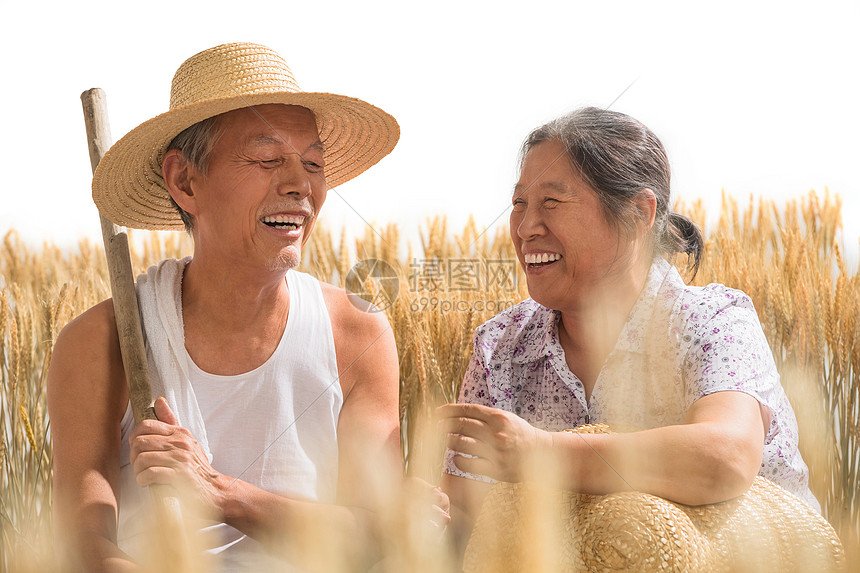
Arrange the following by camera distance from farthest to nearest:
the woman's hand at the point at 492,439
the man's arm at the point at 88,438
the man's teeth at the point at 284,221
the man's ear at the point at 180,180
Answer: the man's ear at the point at 180,180 → the man's teeth at the point at 284,221 → the man's arm at the point at 88,438 → the woman's hand at the point at 492,439

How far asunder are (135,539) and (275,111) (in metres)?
1.02

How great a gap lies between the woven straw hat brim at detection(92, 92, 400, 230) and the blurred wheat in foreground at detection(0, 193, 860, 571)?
1.48 feet

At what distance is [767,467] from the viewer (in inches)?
65.9

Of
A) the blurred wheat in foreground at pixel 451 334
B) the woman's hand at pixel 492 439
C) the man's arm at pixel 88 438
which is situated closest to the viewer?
the woman's hand at pixel 492 439

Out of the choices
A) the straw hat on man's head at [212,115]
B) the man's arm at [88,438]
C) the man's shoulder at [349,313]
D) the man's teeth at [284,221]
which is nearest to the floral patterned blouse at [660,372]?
the man's shoulder at [349,313]

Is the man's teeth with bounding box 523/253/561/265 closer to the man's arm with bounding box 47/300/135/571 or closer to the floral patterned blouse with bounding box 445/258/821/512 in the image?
the floral patterned blouse with bounding box 445/258/821/512

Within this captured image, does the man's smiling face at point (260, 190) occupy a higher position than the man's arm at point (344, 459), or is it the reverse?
the man's smiling face at point (260, 190)

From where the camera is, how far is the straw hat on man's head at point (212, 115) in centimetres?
175

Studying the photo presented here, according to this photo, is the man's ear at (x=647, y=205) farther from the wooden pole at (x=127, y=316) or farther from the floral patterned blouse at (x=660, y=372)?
the wooden pole at (x=127, y=316)

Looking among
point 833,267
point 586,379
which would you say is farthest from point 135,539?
point 833,267

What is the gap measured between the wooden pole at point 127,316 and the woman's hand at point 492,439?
48 cm

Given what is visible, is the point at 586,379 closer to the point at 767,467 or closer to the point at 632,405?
the point at 632,405

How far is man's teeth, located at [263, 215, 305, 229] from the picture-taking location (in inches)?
67.7

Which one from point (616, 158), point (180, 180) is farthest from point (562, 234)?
point (180, 180)
